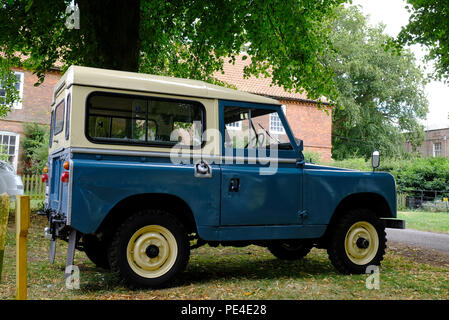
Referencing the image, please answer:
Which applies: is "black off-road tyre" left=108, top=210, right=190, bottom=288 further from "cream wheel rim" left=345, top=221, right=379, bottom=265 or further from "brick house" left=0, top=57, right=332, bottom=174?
"brick house" left=0, top=57, right=332, bottom=174

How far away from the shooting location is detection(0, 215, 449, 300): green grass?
502 centimetres

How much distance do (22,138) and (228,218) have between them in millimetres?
22186

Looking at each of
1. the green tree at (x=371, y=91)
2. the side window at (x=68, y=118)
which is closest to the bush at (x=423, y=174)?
the green tree at (x=371, y=91)

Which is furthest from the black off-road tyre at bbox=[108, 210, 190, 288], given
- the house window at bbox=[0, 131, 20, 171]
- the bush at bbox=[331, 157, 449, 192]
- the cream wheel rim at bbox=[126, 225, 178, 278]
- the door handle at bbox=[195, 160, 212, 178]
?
the house window at bbox=[0, 131, 20, 171]

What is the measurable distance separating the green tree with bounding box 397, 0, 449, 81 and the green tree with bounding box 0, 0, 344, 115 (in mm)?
2520

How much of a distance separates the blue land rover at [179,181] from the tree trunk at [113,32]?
127 inches

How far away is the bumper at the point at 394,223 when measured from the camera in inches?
250

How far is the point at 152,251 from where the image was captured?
511cm

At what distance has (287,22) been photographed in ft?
37.2

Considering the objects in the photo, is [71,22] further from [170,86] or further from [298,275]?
[298,275]

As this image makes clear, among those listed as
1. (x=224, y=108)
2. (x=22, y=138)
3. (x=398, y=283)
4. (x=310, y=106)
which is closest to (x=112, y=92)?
(x=224, y=108)

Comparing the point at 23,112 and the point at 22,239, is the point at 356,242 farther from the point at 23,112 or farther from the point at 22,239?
the point at 23,112

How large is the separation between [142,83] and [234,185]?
5.51 ft

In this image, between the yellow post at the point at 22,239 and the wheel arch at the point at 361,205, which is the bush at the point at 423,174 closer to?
the wheel arch at the point at 361,205
